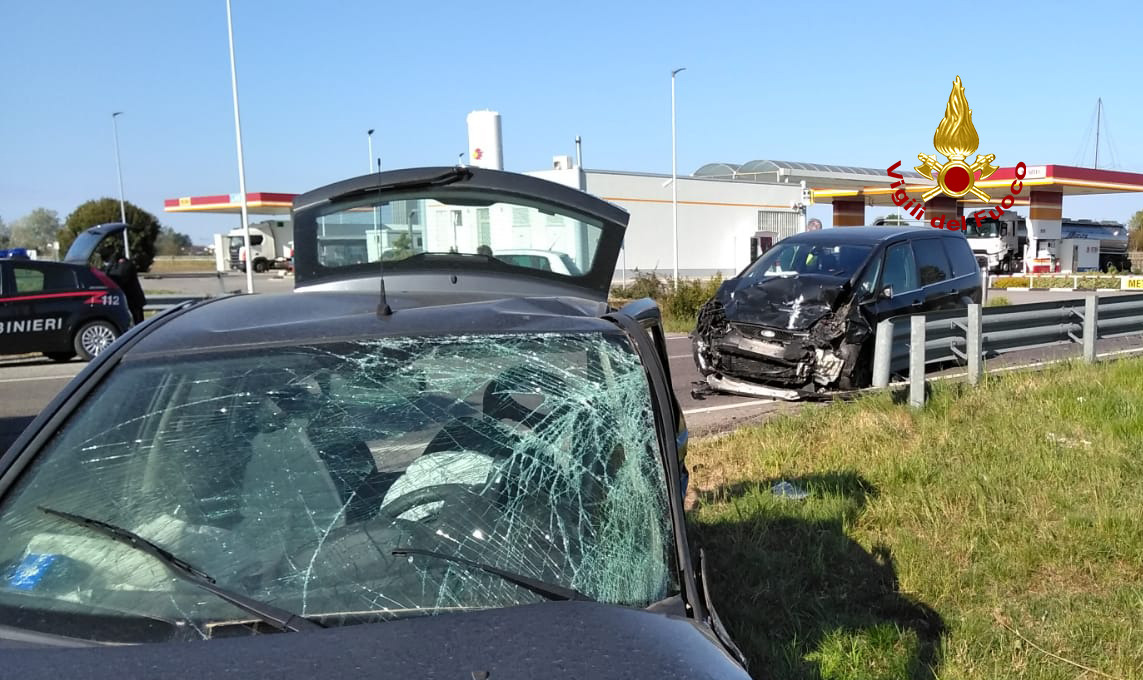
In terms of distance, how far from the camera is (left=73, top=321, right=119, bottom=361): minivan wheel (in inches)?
599

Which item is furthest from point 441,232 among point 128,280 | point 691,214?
point 691,214

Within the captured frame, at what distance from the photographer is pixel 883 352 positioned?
8.75 meters

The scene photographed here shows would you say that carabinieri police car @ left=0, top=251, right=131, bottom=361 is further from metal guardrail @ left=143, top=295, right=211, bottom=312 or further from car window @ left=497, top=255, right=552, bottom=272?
car window @ left=497, top=255, right=552, bottom=272

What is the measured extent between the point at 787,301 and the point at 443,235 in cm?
679

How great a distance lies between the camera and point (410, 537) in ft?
7.54

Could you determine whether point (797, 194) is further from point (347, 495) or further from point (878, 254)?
point (347, 495)

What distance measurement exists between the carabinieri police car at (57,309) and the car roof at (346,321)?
13.8 meters

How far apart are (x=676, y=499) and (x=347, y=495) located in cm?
81

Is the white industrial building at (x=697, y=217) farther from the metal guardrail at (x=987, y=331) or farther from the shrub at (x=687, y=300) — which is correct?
the metal guardrail at (x=987, y=331)

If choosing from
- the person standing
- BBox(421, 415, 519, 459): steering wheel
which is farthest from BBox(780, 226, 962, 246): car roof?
the person standing

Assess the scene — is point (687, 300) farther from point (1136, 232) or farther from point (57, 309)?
point (1136, 232)

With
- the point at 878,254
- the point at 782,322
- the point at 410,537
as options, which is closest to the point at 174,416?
the point at 410,537

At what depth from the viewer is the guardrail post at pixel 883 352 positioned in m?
8.73

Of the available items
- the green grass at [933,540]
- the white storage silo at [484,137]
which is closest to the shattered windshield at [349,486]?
the green grass at [933,540]
